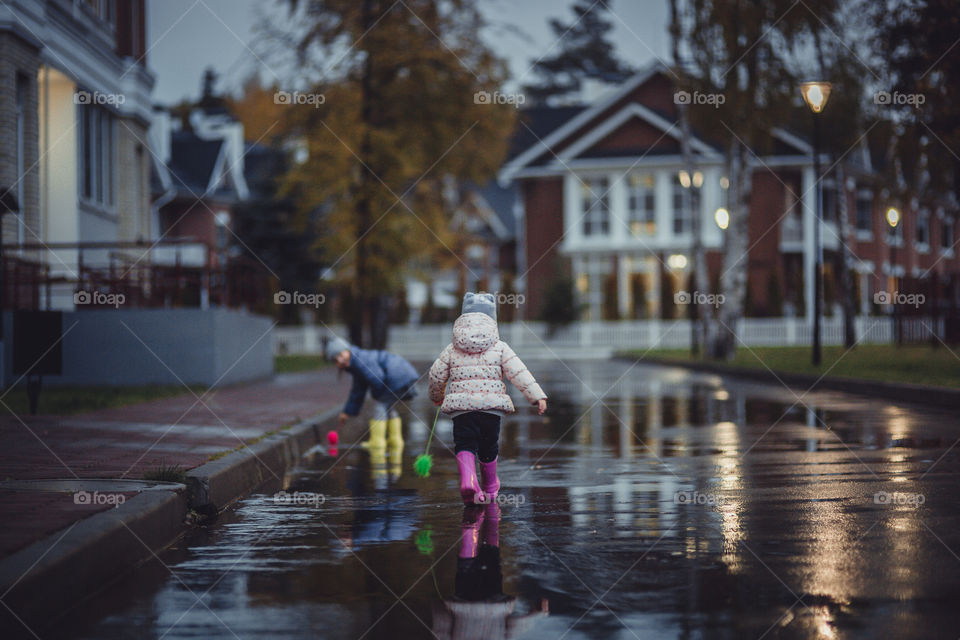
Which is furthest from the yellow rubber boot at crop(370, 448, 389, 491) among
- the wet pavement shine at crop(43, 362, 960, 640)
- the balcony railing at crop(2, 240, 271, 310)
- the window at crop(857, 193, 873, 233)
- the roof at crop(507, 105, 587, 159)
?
the roof at crop(507, 105, 587, 159)

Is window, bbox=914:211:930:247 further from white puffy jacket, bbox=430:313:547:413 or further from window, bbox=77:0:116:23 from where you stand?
white puffy jacket, bbox=430:313:547:413

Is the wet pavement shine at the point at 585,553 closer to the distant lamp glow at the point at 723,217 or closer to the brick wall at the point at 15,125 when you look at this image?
the brick wall at the point at 15,125

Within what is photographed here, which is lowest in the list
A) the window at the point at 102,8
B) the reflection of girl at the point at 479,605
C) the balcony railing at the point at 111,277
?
the reflection of girl at the point at 479,605

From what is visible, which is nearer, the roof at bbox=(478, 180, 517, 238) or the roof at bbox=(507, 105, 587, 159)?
the roof at bbox=(507, 105, 587, 159)

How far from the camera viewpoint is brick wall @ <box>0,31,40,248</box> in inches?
768

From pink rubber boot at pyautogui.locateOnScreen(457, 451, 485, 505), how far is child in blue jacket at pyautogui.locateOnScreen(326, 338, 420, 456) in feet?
13.9

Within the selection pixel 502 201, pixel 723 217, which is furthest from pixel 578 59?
pixel 723 217

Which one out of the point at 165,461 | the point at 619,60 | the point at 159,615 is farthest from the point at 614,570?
the point at 619,60

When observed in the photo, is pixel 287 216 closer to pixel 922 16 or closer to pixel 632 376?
pixel 632 376

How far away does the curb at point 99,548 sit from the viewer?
16.3ft

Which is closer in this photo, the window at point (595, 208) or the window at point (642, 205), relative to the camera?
the window at point (642, 205)

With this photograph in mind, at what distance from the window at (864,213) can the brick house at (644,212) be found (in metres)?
1.41

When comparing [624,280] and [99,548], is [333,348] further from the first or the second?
[624,280]

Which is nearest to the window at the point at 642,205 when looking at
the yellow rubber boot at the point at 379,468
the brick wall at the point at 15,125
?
the brick wall at the point at 15,125
